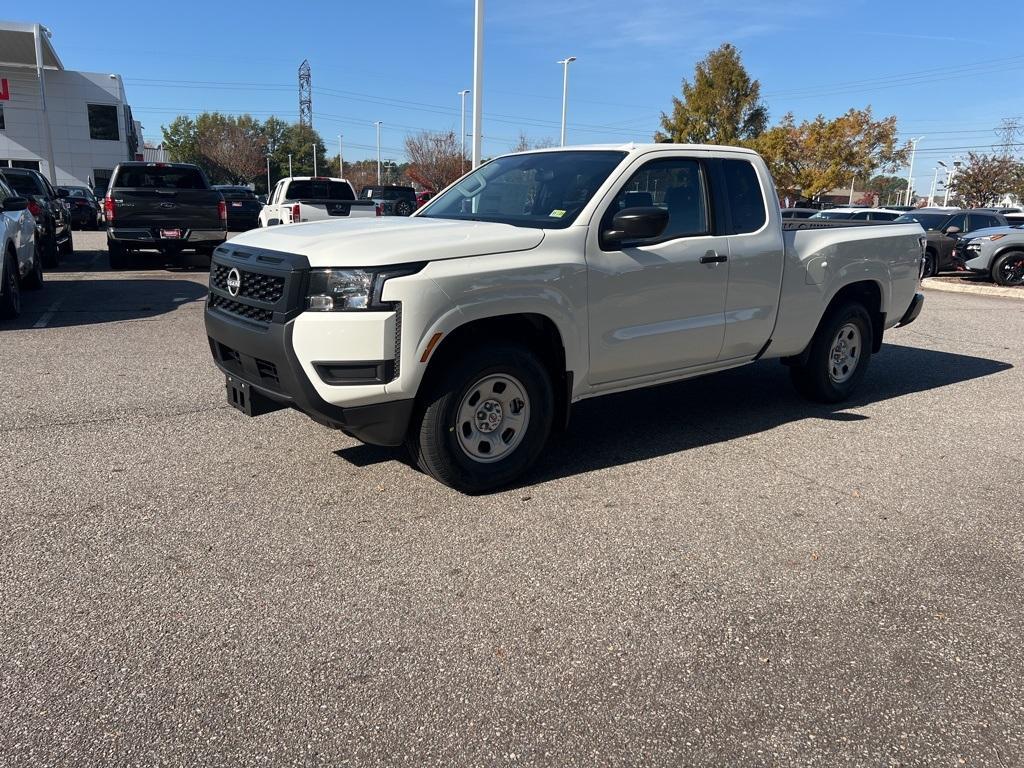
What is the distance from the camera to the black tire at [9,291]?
899 centimetres

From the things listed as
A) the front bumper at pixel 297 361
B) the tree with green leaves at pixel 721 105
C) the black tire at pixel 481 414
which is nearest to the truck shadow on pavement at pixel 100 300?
the front bumper at pixel 297 361

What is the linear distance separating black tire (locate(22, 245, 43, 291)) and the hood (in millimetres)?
8022

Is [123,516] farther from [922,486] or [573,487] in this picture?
[922,486]

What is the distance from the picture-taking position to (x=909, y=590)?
3.61 m

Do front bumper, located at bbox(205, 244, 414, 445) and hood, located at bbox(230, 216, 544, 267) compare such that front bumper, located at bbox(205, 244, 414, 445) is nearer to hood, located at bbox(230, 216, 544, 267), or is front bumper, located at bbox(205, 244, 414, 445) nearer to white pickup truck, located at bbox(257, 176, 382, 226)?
hood, located at bbox(230, 216, 544, 267)

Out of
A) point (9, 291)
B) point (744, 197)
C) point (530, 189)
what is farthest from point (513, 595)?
point (9, 291)

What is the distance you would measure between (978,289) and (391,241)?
15387mm

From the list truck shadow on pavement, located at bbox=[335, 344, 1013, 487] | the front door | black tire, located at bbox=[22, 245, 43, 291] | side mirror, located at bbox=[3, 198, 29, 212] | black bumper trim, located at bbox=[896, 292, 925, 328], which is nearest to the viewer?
the front door

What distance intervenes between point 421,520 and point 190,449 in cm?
184

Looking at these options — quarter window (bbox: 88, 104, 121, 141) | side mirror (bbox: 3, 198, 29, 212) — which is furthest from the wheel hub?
quarter window (bbox: 88, 104, 121, 141)

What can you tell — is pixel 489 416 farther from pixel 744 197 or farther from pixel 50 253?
pixel 50 253

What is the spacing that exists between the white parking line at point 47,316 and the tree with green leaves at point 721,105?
2954 cm

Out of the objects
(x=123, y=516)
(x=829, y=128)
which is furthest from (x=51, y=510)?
(x=829, y=128)

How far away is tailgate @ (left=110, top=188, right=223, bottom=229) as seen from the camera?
13570 mm
